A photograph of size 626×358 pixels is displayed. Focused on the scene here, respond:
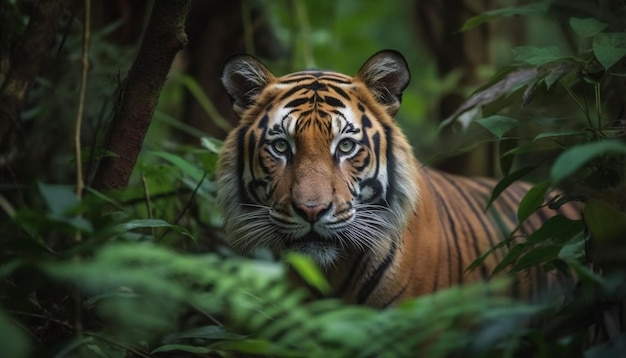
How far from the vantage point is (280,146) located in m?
3.14

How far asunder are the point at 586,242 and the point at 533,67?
81cm

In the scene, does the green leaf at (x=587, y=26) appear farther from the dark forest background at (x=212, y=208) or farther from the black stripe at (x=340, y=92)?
the black stripe at (x=340, y=92)

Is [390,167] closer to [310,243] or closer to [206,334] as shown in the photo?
[310,243]

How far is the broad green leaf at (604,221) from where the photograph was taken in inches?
79.0

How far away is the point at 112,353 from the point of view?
2219mm

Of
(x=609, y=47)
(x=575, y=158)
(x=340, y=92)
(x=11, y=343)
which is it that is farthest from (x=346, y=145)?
(x=11, y=343)

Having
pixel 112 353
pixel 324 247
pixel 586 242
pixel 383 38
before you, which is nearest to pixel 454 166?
pixel 324 247

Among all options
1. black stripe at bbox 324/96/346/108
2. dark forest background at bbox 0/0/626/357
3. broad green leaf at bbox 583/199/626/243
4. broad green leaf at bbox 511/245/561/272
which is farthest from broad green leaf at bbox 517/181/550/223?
black stripe at bbox 324/96/346/108

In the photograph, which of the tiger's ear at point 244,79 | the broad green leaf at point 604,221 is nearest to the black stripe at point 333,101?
the tiger's ear at point 244,79

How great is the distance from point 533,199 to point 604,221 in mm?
378

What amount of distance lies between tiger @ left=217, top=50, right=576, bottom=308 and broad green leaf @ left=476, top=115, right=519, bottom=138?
2.17 ft

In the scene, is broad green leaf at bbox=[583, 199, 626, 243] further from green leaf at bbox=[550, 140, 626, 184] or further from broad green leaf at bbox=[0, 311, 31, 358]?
broad green leaf at bbox=[0, 311, 31, 358]

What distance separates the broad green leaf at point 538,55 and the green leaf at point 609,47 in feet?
0.38

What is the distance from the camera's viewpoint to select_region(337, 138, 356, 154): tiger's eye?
3129 mm
